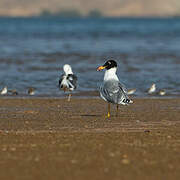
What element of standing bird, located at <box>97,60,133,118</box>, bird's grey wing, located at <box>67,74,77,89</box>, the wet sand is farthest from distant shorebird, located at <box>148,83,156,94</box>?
standing bird, located at <box>97,60,133,118</box>

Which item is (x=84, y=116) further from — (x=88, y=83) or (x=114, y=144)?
(x=88, y=83)

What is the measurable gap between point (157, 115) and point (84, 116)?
1401 mm

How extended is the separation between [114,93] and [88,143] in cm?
293

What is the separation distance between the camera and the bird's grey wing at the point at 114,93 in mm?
10828

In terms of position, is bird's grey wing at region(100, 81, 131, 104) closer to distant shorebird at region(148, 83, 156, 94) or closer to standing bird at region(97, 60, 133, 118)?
standing bird at region(97, 60, 133, 118)

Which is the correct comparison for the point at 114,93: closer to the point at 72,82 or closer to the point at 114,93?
the point at 114,93

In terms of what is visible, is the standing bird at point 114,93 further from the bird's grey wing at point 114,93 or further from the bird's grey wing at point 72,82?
the bird's grey wing at point 72,82

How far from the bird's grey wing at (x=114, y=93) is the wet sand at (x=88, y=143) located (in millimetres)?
358

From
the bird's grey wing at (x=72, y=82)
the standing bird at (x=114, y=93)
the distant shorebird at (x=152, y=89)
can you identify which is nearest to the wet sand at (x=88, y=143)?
the standing bird at (x=114, y=93)

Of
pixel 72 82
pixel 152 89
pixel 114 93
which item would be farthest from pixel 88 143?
pixel 152 89

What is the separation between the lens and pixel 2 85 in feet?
59.8

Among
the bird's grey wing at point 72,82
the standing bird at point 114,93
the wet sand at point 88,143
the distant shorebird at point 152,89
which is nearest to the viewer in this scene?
the wet sand at point 88,143

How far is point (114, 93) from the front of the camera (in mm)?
10898

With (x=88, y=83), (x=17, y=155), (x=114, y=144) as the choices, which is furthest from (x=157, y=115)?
(x=88, y=83)
